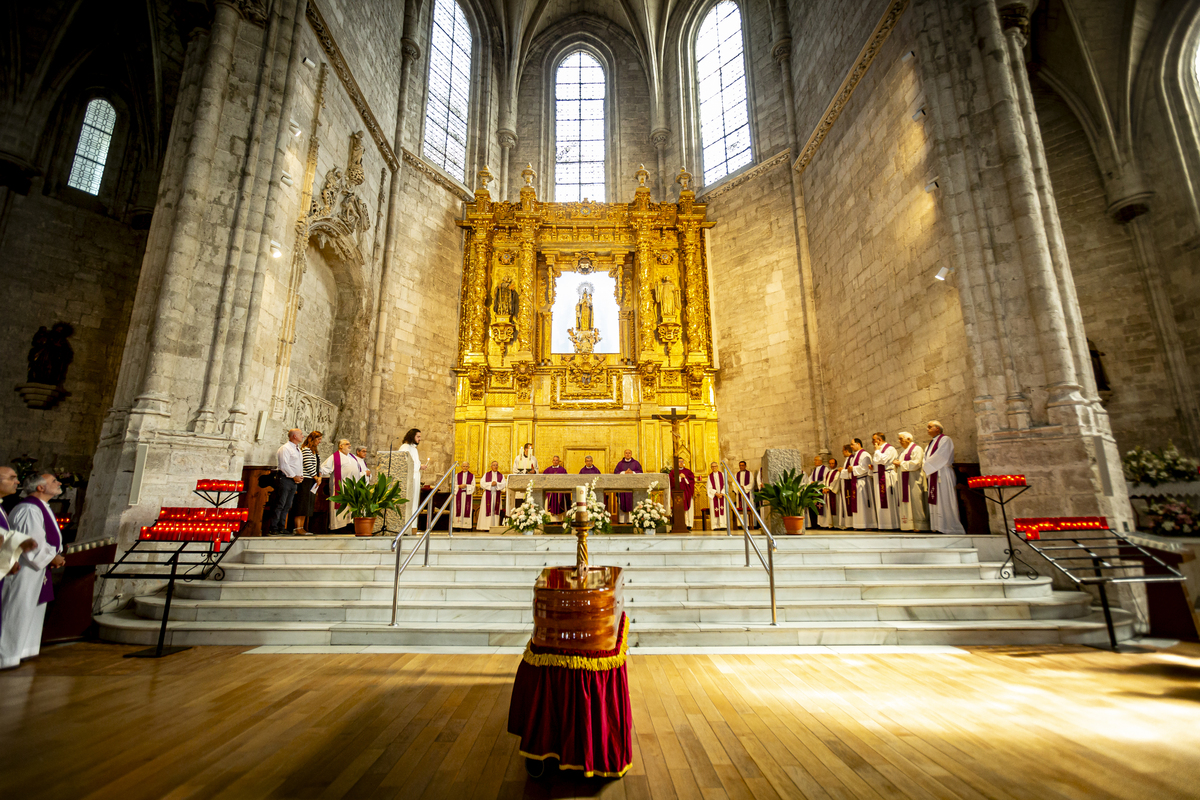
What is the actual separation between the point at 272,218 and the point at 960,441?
34.1ft

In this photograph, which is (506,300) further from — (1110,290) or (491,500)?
(1110,290)

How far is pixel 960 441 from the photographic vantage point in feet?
25.0

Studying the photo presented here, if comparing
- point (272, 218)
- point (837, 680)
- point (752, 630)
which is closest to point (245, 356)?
point (272, 218)

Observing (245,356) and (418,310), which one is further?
(418,310)

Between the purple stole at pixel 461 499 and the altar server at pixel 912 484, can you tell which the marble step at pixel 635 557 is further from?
the purple stole at pixel 461 499

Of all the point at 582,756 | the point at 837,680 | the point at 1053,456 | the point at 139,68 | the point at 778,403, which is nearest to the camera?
the point at 582,756

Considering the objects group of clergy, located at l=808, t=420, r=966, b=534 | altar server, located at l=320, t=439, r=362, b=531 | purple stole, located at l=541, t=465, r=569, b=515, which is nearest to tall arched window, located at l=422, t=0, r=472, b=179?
altar server, located at l=320, t=439, r=362, b=531

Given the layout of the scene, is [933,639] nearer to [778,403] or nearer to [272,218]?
[778,403]

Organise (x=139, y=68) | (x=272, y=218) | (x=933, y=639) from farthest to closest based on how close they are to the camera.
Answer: (x=139, y=68) → (x=272, y=218) → (x=933, y=639)

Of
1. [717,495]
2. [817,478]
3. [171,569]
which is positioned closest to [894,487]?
[817,478]

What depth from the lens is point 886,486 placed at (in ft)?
28.2

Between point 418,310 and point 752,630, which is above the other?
point 418,310

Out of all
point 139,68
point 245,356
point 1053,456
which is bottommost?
point 1053,456

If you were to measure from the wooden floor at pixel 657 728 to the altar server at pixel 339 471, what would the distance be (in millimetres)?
4167
